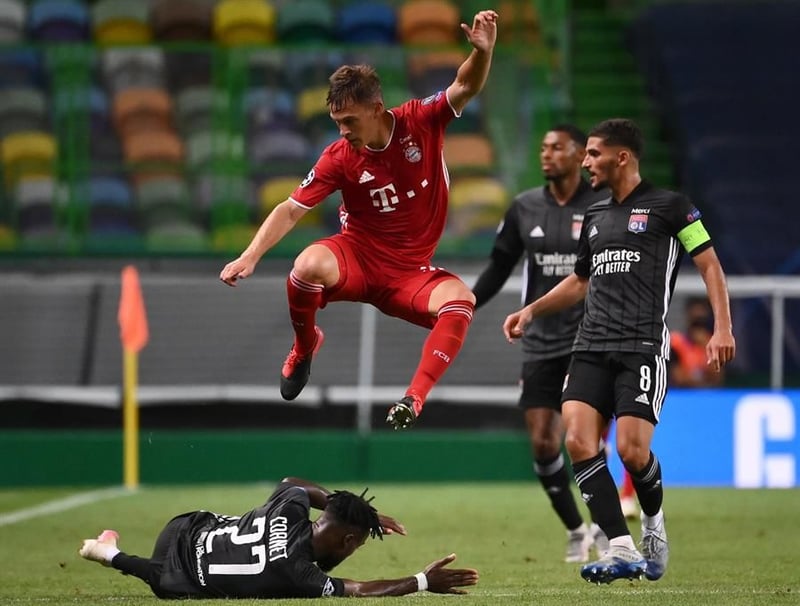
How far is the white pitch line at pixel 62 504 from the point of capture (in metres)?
12.6

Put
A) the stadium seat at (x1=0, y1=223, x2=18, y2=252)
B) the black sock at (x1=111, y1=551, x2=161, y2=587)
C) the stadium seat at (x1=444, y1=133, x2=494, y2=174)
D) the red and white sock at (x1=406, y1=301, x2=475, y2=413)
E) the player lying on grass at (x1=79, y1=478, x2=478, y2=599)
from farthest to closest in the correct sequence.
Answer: the stadium seat at (x1=444, y1=133, x2=494, y2=174), the stadium seat at (x1=0, y1=223, x2=18, y2=252), the red and white sock at (x1=406, y1=301, x2=475, y2=413), the black sock at (x1=111, y1=551, x2=161, y2=587), the player lying on grass at (x1=79, y1=478, x2=478, y2=599)

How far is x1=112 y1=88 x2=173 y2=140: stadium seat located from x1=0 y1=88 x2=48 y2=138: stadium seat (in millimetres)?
782

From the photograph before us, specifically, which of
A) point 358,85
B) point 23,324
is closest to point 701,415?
point 23,324

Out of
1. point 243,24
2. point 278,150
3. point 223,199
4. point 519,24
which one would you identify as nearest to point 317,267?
point 223,199

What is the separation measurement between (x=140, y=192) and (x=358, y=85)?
9.31 meters

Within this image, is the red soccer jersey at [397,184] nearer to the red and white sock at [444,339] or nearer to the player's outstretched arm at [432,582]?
the red and white sock at [444,339]

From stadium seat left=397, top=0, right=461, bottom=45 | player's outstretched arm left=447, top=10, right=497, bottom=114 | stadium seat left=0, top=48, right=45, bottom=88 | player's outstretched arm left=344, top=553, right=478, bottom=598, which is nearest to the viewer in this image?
player's outstretched arm left=344, top=553, right=478, bottom=598

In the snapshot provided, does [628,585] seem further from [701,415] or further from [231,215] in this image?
[231,215]

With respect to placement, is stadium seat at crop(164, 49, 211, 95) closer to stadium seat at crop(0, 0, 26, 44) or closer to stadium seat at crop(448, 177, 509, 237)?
stadium seat at crop(0, 0, 26, 44)

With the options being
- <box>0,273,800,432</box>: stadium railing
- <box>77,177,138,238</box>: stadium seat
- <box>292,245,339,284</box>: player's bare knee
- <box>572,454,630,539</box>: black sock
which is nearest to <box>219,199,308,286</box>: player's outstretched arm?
<box>292,245,339,284</box>: player's bare knee

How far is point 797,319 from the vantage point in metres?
16.1

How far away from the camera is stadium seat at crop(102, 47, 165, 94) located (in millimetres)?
17625

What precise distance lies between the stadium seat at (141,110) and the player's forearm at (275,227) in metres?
9.62

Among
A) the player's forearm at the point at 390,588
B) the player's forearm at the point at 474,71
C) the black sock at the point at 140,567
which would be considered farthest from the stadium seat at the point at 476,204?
the player's forearm at the point at 390,588
